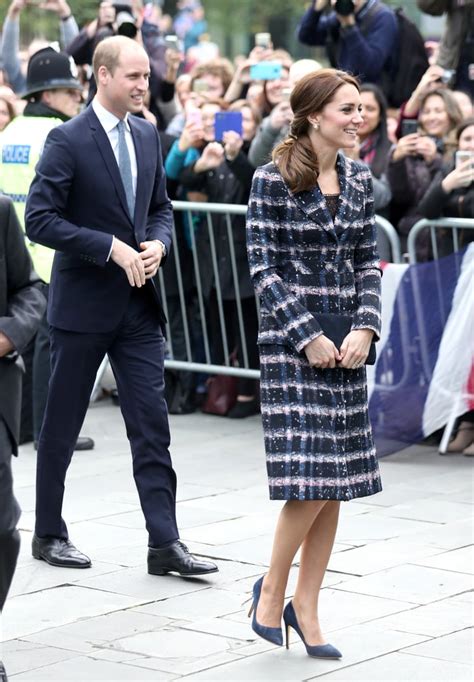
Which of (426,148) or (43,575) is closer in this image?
(43,575)

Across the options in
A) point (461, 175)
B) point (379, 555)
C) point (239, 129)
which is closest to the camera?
point (379, 555)

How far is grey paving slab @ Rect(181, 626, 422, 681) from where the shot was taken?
4.91 m

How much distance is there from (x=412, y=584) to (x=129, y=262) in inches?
68.4

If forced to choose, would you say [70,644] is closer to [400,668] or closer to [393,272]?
[400,668]

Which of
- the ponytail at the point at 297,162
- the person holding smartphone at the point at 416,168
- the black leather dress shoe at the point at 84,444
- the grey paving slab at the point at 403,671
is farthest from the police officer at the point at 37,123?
the grey paving slab at the point at 403,671

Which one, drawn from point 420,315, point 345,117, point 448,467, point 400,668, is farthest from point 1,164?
point 400,668

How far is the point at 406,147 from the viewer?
928 cm

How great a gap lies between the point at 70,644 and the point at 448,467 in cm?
370

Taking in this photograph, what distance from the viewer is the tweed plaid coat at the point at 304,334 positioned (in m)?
5.00

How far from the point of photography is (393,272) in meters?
8.77

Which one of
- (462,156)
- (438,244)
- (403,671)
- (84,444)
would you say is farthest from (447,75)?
(403,671)

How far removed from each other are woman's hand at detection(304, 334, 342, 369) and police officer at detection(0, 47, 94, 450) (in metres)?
3.67

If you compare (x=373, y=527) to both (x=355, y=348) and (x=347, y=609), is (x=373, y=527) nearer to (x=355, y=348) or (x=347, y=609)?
(x=347, y=609)

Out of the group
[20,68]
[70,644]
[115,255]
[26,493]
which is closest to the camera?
[70,644]
